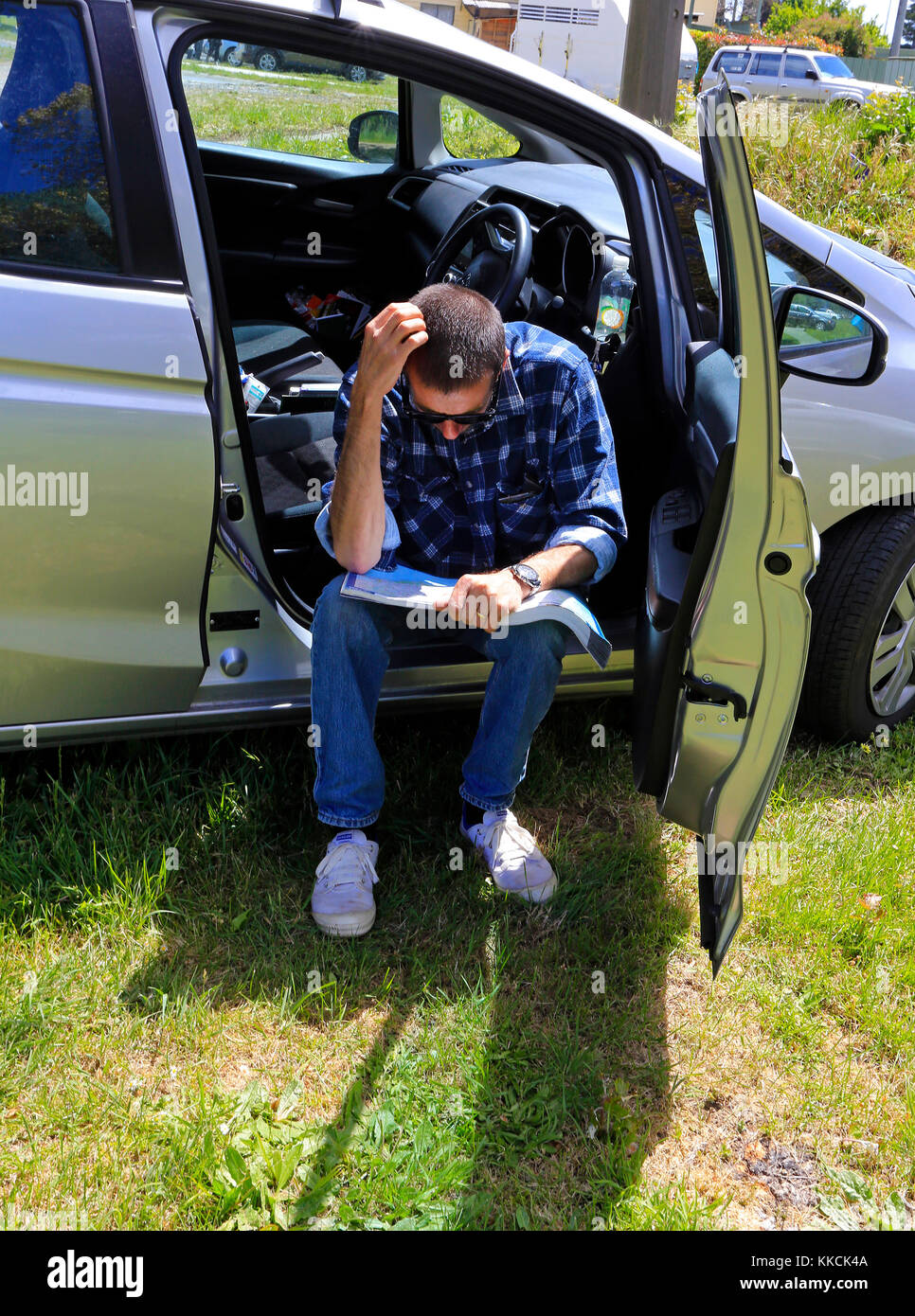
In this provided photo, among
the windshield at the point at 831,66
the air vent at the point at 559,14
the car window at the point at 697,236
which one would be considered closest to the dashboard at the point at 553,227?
the car window at the point at 697,236

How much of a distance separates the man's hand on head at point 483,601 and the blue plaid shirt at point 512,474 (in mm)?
196

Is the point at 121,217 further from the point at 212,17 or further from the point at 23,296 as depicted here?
the point at 212,17

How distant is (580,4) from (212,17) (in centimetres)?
1917

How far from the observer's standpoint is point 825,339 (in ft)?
8.27

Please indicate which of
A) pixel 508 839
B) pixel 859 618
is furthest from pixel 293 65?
pixel 508 839

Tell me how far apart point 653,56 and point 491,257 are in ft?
13.9

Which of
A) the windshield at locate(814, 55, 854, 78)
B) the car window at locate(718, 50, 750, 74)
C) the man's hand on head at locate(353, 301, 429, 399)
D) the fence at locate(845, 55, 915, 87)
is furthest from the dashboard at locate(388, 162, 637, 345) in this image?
the fence at locate(845, 55, 915, 87)

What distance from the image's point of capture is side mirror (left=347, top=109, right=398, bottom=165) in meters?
4.02

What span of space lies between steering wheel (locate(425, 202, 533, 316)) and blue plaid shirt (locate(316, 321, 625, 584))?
0.31 metres

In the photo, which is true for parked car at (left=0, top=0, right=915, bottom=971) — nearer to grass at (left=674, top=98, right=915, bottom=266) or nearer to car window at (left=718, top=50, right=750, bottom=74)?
grass at (left=674, top=98, right=915, bottom=266)

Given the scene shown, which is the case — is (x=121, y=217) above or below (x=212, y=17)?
below

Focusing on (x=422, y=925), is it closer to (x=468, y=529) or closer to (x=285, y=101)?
(x=468, y=529)

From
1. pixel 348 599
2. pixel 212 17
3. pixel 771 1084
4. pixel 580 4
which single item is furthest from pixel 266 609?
pixel 580 4
